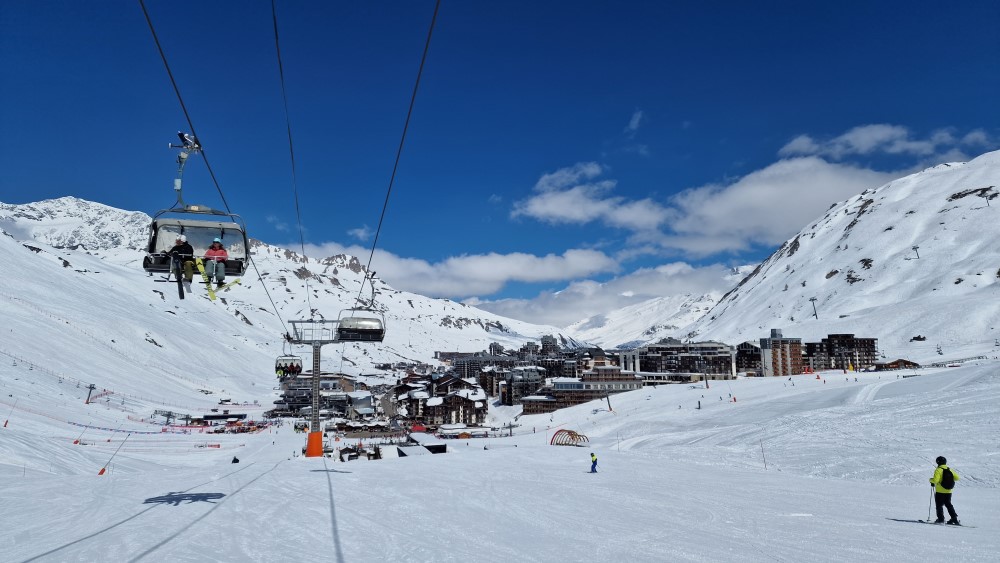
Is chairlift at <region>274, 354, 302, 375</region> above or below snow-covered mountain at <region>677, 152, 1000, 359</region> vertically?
below

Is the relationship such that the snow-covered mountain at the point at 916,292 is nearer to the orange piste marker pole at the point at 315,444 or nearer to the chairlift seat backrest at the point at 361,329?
the chairlift seat backrest at the point at 361,329

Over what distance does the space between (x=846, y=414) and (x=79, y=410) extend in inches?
2327

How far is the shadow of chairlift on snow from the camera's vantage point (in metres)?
12.2

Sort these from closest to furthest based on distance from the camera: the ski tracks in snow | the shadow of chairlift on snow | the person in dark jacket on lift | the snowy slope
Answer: the ski tracks in snow
the snowy slope
the shadow of chairlift on snow
the person in dark jacket on lift

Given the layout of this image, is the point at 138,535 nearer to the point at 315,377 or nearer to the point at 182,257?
the point at 182,257

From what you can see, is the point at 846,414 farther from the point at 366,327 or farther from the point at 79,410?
the point at 79,410

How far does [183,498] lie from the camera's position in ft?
41.6

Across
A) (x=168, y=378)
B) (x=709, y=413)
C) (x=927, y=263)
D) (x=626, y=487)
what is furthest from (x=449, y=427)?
(x=927, y=263)

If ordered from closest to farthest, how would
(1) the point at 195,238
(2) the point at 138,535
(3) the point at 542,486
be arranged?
(2) the point at 138,535, (1) the point at 195,238, (3) the point at 542,486

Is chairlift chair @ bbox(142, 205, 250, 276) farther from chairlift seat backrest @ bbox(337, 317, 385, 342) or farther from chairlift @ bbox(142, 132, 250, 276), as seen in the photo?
chairlift seat backrest @ bbox(337, 317, 385, 342)

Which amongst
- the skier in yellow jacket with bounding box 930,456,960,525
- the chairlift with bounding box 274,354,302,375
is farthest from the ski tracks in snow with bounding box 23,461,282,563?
the chairlift with bounding box 274,354,302,375

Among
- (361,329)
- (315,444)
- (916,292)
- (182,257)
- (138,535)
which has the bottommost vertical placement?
(315,444)

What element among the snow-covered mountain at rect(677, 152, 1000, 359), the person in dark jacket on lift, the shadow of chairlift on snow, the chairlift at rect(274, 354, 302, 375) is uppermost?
the snow-covered mountain at rect(677, 152, 1000, 359)

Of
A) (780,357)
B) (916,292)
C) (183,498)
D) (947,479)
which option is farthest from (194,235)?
(916,292)
